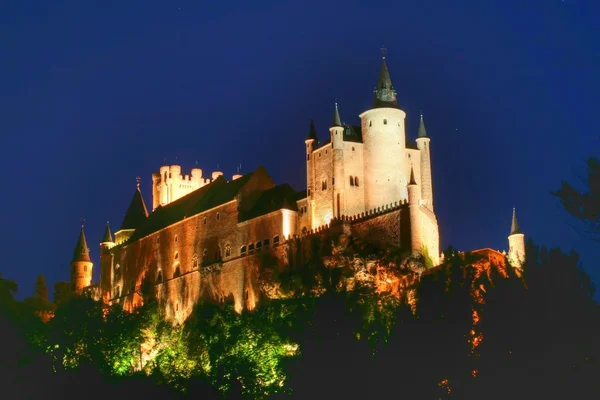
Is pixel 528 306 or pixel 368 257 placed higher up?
pixel 368 257

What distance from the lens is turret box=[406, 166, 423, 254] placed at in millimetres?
80562

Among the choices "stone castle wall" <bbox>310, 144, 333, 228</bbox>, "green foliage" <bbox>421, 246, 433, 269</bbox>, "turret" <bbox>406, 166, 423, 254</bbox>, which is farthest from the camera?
"stone castle wall" <bbox>310, 144, 333, 228</bbox>

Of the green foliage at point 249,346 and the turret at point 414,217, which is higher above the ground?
the turret at point 414,217

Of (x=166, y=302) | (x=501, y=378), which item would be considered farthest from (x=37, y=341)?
(x=501, y=378)

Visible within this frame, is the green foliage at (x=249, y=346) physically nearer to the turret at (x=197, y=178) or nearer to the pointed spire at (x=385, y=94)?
the pointed spire at (x=385, y=94)

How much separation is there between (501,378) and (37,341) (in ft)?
161

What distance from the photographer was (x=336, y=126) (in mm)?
88625

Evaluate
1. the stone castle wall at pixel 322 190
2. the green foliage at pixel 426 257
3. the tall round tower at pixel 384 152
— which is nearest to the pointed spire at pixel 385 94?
the tall round tower at pixel 384 152

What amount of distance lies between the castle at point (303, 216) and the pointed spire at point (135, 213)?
10.2 m

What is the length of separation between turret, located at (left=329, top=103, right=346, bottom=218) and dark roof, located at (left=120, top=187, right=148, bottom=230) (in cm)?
3364

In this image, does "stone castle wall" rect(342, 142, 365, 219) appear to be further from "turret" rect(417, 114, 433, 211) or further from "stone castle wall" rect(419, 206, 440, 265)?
"turret" rect(417, 114, 433, 211)

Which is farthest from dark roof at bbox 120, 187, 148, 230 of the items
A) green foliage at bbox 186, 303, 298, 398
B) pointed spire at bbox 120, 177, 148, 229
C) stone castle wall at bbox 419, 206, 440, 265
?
stone castle wall at bbox 419, 206, 440, 265

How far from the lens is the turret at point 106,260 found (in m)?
112

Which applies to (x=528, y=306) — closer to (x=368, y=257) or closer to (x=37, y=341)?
A: (x=368, y=257)
